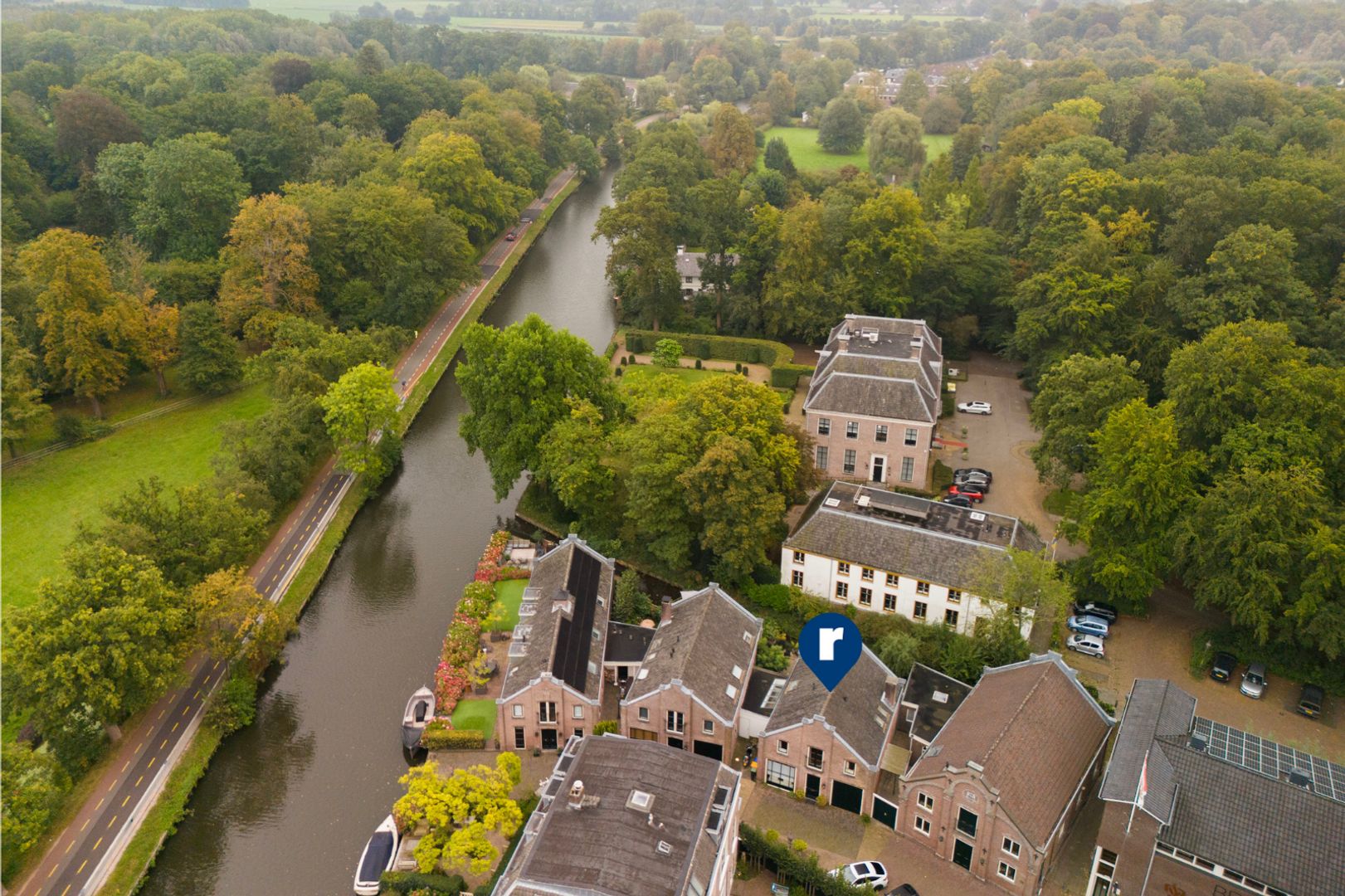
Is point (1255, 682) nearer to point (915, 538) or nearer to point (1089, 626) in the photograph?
point (1089, 626)

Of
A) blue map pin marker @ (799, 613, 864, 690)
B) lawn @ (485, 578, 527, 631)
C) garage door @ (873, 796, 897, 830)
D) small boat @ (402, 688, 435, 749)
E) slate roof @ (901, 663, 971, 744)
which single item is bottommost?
lawn @ (485, 578, 527, 631)

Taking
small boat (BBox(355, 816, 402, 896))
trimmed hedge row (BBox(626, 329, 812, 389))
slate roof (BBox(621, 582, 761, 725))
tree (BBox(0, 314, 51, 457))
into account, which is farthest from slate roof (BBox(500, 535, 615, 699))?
tree (BBox(0, 314, 51, 457))

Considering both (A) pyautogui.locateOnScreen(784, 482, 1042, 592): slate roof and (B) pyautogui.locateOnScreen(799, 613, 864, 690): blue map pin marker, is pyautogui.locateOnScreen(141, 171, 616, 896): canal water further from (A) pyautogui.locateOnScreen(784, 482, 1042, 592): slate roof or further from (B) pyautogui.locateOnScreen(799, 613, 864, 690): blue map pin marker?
(A) pyautogui.locateOnScreen(784, 482, 1042, 592): slate roof

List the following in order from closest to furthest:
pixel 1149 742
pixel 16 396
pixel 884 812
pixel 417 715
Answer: pixel 1149 742 < pixel 884 812 < pixel 417 715 < pixel 16 396

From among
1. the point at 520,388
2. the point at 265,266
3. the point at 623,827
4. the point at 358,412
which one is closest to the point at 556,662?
the point at 623,827

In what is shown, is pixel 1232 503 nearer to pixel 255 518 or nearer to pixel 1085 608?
pixel 1085 608
